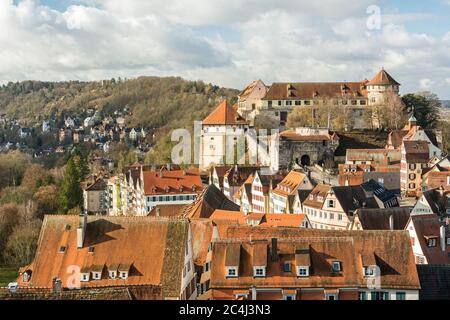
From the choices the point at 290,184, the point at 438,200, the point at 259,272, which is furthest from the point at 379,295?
the point at 290,184

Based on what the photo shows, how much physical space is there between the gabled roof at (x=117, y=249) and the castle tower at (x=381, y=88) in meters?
47.6

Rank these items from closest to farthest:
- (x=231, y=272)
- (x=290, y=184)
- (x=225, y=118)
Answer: (x=231, y=272) → (x=290, y=184) → (x=225, y=118)

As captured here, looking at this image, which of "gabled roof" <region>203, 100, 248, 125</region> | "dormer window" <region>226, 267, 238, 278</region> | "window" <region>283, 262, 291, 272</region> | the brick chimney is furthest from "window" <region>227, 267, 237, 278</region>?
"gabled roof" <region>203, 100, 248, 125</region>

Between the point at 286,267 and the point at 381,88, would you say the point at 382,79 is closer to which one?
the point at 381,88

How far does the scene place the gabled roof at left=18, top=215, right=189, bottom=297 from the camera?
16.6 metres

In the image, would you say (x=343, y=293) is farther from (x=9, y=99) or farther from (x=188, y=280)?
(x=9, y=99)

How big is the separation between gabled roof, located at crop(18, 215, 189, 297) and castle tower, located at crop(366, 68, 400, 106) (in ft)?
156

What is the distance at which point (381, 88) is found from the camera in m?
61.9

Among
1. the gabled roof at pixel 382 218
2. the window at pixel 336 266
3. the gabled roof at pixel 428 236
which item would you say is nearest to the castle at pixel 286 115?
the gabled roof at pixel 382 218

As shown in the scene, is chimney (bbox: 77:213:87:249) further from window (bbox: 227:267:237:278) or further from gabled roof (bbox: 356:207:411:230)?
gabled roof (bbox: 356:207:411:230)

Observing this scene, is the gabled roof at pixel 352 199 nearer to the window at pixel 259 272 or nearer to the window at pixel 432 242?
the window at pixel 432 242

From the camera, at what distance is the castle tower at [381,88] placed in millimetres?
61384

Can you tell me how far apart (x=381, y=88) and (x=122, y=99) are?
290 ft

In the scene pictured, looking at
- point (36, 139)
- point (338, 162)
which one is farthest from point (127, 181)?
point (36, 139)
